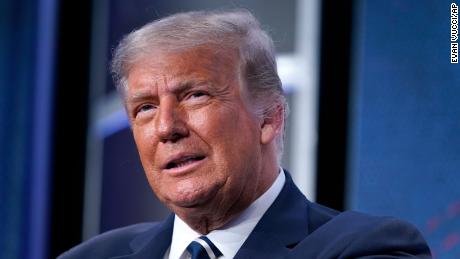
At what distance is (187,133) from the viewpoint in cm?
147

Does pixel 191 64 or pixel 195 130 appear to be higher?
pixel 191 64

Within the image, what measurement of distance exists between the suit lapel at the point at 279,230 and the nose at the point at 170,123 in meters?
0.24

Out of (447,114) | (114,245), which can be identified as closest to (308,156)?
(447,114)

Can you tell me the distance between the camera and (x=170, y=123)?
1.47m

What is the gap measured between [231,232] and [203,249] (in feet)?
0.21

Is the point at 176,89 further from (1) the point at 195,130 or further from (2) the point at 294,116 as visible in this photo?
(2) the point at 294,116

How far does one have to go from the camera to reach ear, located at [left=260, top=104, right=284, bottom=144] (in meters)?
1.60

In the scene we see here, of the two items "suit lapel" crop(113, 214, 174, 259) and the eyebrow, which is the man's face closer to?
the eyebrow

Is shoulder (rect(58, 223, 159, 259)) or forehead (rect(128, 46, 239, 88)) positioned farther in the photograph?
shoulder (rect(58, 223, 159, 259))

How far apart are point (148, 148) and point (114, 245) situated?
313 millimetres

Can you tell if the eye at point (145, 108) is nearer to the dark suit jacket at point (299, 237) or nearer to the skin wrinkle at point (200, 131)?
the skin wrinkle at point (200, 131)

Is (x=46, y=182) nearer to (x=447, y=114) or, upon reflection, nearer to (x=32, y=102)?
(x=32, y=102)

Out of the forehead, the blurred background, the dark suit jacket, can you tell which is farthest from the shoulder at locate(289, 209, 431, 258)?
the blurred background

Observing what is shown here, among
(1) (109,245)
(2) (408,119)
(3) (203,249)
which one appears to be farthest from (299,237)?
(2) (408,119)
